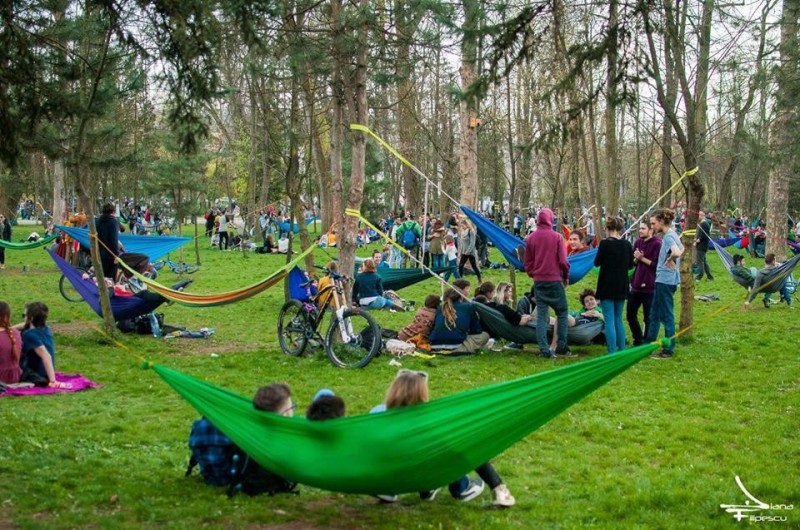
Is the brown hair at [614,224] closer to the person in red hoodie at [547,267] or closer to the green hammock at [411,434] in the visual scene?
the person in red hoodie at [547,267]

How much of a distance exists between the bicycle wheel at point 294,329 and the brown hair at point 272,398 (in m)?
4.21

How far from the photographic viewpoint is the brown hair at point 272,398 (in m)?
4.20

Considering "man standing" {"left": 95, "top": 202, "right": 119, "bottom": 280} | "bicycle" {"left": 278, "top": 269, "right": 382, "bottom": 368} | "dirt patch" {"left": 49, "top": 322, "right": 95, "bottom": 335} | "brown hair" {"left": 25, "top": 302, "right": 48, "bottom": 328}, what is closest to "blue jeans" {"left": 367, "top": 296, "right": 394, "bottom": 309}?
"bicycle" {"left": 278, "top": 269, "right": 382, "bottom": 368}

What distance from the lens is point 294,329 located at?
28.3 ft

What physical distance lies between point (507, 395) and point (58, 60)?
5521 mm

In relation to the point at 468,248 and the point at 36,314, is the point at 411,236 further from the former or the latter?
the point at 36,314

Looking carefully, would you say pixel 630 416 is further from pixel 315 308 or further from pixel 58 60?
pixel 58 60

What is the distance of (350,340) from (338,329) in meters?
0.17

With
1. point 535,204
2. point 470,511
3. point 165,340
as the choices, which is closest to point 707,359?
point 470,511

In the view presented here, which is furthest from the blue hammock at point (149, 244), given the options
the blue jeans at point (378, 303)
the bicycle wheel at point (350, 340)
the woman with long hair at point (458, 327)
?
the woman with long hair at point (458, 327)

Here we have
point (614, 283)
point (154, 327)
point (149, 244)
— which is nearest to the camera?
point (614, 283)

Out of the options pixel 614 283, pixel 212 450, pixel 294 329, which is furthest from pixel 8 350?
pixel 614 283

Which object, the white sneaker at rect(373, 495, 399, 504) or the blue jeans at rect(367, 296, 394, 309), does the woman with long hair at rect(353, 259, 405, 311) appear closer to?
the blue jeans at rect(367, 296, 394, 309)

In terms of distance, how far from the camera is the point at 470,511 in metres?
4.25
